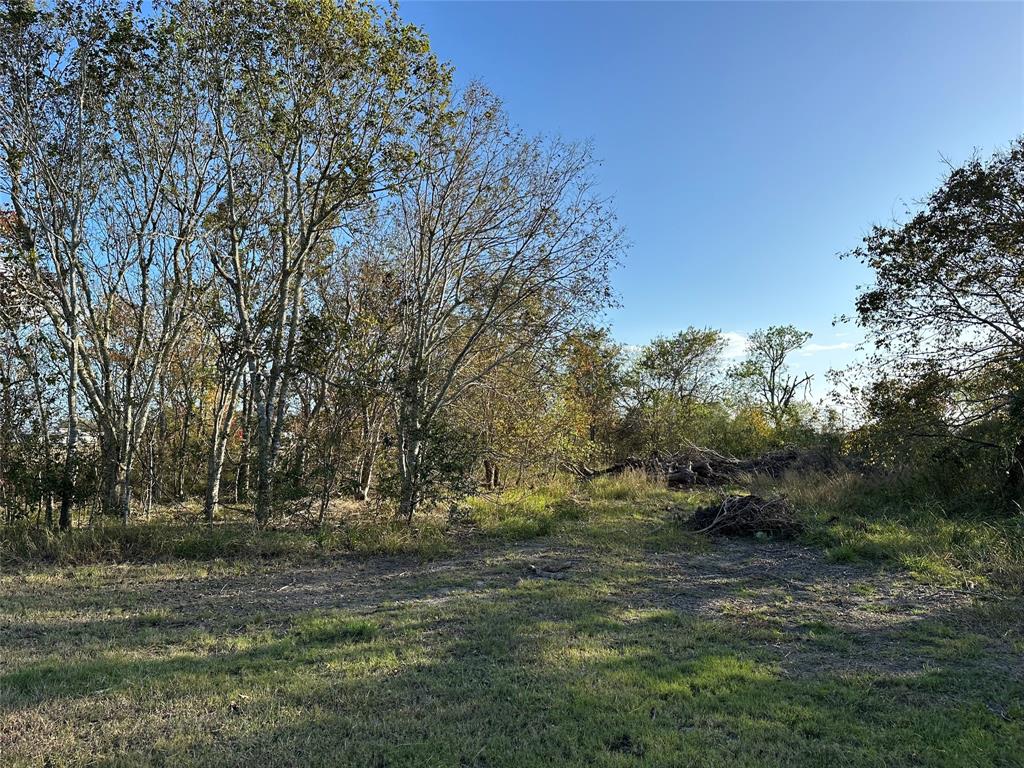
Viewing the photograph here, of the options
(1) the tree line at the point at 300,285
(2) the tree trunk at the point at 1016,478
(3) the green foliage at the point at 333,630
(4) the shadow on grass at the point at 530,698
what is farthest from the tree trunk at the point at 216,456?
(2) the tree trunk at the point at 1016,478

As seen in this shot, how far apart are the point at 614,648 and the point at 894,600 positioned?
11.0 feet

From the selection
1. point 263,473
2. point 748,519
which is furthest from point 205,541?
point 748,519

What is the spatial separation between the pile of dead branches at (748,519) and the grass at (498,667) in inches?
82.9

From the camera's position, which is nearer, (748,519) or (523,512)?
(748,519)

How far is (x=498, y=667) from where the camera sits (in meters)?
3.71

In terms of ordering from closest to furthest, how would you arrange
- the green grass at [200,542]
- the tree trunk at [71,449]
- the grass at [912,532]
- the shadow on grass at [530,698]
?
the shadow on grass at [530,698] < the grass at [912,532] < the green grass at [200,542] < the tree trunk at [71,449]

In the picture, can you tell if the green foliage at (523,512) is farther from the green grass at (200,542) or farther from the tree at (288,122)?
the tree at (288,122)

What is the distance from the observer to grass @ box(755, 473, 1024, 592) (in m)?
6.30

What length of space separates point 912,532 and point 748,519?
2.28m

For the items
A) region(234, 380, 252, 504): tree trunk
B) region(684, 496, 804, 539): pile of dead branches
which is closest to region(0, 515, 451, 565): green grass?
region(234, 380, 252, 504): tree trunk

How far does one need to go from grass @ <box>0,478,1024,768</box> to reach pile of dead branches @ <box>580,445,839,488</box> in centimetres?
974

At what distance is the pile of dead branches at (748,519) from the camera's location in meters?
8.89

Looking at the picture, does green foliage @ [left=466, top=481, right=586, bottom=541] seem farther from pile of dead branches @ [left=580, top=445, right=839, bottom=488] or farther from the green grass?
pile of dead branches @ [left=580, top=445, right=839, bottom=488]

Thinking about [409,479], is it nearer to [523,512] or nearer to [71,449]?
[523,512]
